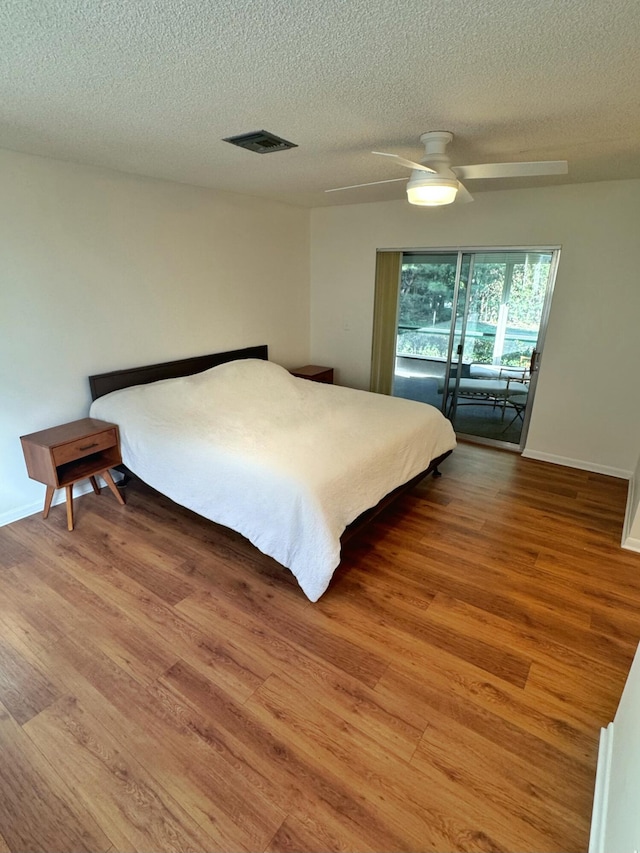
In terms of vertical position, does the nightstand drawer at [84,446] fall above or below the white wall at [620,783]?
above

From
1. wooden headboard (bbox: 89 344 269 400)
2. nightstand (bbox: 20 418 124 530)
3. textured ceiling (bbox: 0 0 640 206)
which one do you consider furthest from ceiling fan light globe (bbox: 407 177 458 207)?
nightstand (bbox: 20 418 124 530)

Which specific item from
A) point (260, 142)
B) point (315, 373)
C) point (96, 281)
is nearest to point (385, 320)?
point (315, 373)

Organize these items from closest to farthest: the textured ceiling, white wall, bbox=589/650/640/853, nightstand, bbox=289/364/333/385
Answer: white wall, bbox=589/650/640/853 < the textured ceiling < nightstand, bbox=289/364/333/385

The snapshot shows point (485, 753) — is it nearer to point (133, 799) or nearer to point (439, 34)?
point (133, 799)

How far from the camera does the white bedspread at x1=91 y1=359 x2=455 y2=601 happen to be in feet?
7.41

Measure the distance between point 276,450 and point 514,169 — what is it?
1978 mm

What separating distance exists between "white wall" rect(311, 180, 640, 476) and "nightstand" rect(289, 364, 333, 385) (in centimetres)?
155

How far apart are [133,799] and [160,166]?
3.53 m

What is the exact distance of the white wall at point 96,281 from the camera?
9.11ft

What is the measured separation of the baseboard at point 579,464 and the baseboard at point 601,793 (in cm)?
280

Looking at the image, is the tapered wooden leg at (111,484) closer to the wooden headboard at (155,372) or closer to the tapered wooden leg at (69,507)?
the tapered wooden leg at (69,507)

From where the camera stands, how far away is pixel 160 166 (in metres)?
2.98

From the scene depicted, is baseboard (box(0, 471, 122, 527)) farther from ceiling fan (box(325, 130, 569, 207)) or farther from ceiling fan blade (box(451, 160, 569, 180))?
ceiling fan blade (box(451, 160, 569, 180))

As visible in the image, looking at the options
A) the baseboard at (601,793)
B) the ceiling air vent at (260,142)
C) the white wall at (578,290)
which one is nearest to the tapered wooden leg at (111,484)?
the ceiling air vent at (260,142)
